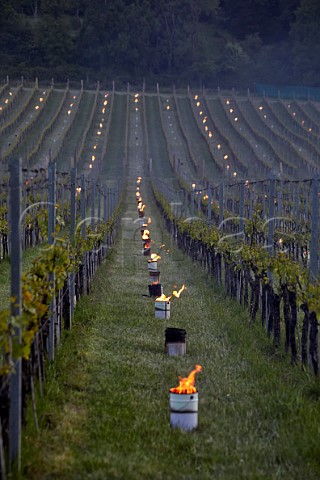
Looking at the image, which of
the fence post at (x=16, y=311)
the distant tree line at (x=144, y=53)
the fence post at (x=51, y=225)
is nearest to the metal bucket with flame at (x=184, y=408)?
the fence post at (x=16, y=311)

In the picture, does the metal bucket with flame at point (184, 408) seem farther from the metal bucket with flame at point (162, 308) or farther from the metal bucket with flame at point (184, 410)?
the metal bucket with flame at point (162, 308)

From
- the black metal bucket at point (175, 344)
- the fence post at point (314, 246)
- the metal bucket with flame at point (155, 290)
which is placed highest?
the fence post at point (314, 246)

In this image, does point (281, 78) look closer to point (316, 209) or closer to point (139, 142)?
point (139, 142)

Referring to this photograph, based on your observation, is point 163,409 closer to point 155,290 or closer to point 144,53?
point 155,290

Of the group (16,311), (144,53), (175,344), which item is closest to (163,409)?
(16,311)

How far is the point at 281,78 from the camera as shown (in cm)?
17875

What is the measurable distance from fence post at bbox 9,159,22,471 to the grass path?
8.9 inches

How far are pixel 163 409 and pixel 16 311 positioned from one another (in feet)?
9.89

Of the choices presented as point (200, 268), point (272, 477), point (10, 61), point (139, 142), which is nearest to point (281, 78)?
point (10, 61)

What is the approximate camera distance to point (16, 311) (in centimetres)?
1192

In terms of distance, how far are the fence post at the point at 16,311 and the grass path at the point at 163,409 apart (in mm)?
227

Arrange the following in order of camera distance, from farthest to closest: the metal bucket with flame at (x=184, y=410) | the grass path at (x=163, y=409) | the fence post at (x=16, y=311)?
the metal bucket with flame at (x=184, y=410) → the grass path at (x=163, y=409) → the fence post at (x=16, y=311)

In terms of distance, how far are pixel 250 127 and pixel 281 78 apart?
56.8m

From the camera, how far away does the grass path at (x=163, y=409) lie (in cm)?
1165
